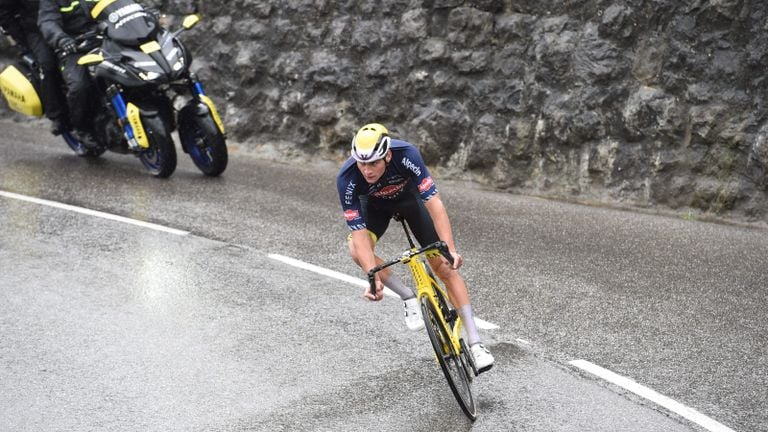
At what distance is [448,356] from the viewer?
593cm

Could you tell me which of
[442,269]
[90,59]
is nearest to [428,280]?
[442,269]

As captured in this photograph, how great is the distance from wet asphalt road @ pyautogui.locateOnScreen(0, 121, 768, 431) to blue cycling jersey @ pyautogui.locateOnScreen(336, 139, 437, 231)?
3.61ft

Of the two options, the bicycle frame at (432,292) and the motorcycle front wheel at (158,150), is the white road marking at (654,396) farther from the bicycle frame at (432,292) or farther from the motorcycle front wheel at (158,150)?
the motorcycle front wheel at (158,150)

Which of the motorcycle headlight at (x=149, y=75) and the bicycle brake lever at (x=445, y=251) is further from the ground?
the bicycle brake lever at (x=445, y=251)

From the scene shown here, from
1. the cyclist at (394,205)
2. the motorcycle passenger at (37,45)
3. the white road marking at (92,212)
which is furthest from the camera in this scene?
the motorcycle passenger at (37,45)

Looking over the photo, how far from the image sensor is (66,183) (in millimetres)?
11625

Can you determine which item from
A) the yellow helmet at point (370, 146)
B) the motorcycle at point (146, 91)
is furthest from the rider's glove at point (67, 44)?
the yellow helmet at point (370, 146)

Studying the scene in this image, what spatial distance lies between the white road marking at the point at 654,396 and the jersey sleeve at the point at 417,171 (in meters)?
1.52

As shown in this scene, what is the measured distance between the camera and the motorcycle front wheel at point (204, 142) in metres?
11.6

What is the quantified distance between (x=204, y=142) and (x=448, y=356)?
678 cm

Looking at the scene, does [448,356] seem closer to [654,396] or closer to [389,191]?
[389,191]

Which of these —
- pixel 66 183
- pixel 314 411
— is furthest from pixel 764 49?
pixel 66 183

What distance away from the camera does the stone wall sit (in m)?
10.5

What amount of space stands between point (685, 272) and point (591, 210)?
237cm
